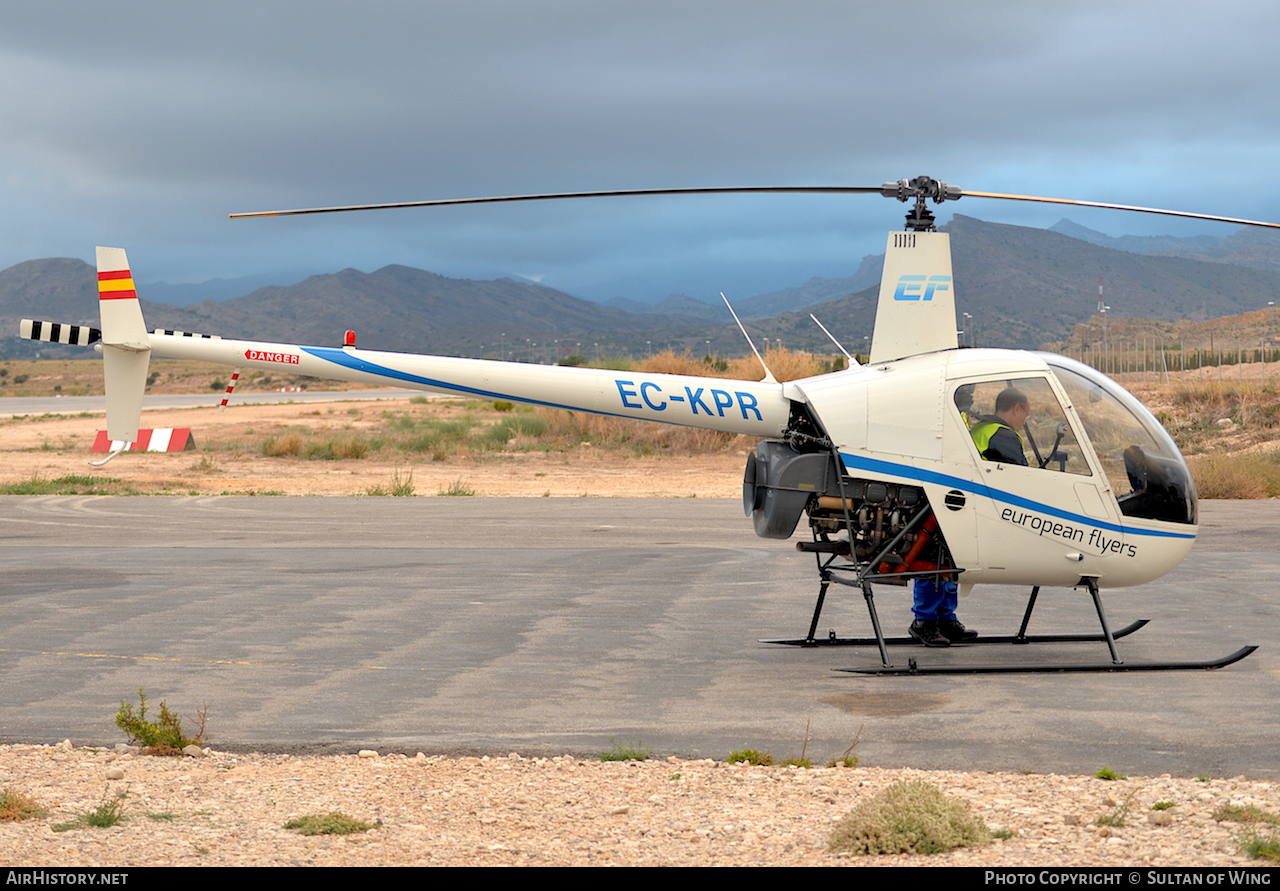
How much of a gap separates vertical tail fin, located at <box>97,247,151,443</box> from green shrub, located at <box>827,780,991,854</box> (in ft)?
29.6

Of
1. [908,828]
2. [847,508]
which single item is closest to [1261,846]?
[908,828]

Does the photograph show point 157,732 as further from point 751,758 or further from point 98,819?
point 751,758

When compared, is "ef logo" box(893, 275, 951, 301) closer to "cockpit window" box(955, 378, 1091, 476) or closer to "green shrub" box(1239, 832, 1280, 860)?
"cockpit window" box(955, 378, 1091, 476)

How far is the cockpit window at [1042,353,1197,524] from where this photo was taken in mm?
8781

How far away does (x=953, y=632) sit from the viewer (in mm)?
10008

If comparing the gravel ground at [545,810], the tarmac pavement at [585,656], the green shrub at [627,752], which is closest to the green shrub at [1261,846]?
the gravel ground at [545,810]

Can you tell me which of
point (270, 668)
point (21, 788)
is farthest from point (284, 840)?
point (270, 668)

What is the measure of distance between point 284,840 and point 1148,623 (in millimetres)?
8551

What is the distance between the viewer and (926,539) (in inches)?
356

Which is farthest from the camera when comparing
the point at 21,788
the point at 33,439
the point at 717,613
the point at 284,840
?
the point at 33,439

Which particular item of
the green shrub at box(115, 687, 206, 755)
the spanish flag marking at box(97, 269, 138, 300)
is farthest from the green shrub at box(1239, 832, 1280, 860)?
the spanish flag marking at box(97, 269, 138, 300)

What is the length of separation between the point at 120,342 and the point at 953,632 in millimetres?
8974

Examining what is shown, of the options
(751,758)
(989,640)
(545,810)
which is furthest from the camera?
(989,640)
